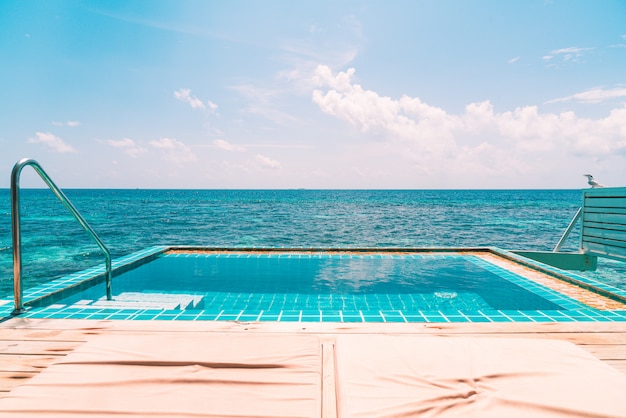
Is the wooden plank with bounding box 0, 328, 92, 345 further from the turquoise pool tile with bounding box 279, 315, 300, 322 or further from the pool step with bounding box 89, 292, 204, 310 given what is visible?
the pool step with bounding box 89, 292, 204, 310

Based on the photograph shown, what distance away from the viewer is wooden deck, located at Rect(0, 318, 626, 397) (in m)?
1.98

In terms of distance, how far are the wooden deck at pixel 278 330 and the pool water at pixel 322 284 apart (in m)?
1.17

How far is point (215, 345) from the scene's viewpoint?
1.63m

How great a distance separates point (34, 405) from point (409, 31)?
8991 mm

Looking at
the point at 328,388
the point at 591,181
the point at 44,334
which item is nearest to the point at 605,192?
the point at 591,181

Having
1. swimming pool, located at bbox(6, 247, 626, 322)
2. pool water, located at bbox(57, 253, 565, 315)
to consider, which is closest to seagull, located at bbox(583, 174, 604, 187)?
swimming pool, located at bbox(6, 247, 626, 322)

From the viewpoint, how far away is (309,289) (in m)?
4.87

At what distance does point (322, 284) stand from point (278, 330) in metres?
2.78

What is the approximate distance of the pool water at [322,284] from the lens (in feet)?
13.4

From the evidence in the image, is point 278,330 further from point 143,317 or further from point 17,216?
point 17,216

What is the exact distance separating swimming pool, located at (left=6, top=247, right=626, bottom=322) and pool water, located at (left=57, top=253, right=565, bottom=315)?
1cm

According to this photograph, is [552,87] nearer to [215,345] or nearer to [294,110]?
[294,110]

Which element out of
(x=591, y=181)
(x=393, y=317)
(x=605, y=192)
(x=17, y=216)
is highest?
(x=591, y=181)

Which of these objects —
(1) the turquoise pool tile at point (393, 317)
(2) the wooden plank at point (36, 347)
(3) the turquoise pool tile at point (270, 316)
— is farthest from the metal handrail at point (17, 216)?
→ (1) the turquoise pool tile at point (393, 317)
